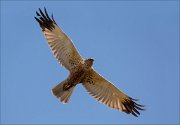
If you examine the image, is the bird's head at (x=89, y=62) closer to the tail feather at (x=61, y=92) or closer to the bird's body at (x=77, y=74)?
the bird's body at (x=77, y=74)

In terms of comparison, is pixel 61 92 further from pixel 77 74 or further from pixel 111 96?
pixel 111 96

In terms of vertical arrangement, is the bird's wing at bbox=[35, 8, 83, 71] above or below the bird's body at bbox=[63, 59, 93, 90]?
above

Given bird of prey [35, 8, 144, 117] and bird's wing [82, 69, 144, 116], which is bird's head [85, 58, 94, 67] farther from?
bird's wing [82, 69, 144, 116]

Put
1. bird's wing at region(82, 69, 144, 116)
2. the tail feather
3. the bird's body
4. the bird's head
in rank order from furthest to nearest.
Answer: bird's wing at region(82, 69, 144, 116) < the tail feather < the bird's body < the bird's head

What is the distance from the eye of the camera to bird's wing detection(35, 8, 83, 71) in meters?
12.5

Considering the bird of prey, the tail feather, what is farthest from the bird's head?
the tail feather

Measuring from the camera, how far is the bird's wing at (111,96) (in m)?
12.8

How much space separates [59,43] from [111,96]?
2.19m

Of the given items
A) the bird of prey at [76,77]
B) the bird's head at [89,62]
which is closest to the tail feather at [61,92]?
the bird of prey at [76,77]

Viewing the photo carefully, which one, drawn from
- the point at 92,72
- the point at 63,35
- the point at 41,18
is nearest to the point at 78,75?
the point at 92,72

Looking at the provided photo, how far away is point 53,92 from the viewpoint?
1229cm

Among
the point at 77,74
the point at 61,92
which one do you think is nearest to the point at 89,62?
the point at 77,74

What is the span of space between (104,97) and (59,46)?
2006 millimetres

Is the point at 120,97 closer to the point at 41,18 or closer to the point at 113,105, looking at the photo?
the point at 113,105
